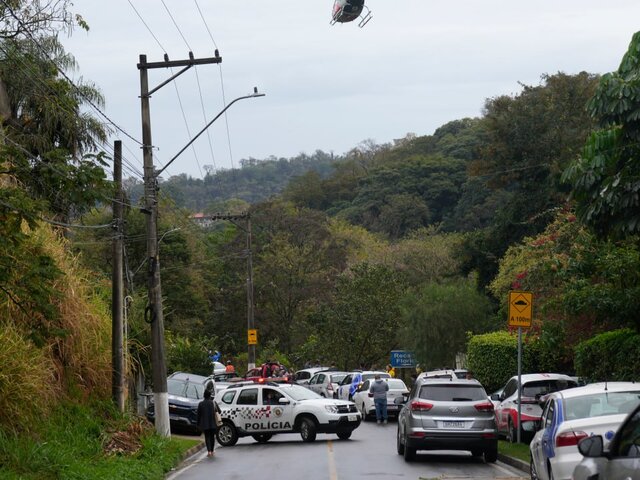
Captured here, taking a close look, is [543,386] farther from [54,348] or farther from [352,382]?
[352,382]

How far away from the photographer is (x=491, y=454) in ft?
70.8

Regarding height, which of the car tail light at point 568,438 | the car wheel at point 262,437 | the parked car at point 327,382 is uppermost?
the car tail light at point 568,438

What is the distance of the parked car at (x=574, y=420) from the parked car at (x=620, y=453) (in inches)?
158

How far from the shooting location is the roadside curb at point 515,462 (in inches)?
773

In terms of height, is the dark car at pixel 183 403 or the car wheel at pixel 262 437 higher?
the dark car at pixel 183 403

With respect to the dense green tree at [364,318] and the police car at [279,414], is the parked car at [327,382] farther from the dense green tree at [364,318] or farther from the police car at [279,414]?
the dense green tree at [364,318]

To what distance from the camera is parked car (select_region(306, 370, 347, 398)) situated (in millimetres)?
43422

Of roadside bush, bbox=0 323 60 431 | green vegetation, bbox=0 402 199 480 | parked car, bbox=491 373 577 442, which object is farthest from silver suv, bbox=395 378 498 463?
roadside bush, bbox=0 323 60 431

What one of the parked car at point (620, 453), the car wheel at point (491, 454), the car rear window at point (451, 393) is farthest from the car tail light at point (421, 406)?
the parked car at point (620, 453)

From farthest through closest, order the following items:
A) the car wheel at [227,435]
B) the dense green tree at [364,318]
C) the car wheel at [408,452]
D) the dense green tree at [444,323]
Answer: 1. the dense green tree at [364,318]
2. the dense green tree at [444,323]
3. the car wheel at [227,435]
4. the car wheel at [408,452]

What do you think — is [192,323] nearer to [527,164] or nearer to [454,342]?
[454,342]

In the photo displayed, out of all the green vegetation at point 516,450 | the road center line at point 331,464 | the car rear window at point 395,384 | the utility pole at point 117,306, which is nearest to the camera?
the road center line at point 331,464

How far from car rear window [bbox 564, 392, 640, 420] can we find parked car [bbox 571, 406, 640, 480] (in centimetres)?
501

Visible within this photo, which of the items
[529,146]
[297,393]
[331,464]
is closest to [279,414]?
[297,393]
